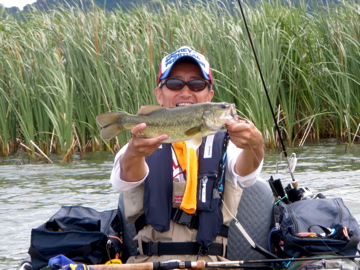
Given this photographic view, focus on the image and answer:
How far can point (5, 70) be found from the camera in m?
10.0

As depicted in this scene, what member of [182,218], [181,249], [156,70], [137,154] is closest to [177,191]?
[182,218]

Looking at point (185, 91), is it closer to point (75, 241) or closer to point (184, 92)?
point (184, 92)

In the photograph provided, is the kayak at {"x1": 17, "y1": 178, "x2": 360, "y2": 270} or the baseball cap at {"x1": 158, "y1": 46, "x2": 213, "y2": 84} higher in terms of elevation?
the baseball cap at {"x1": 158, "y1": 46, "x2": 213, "y2": 84}

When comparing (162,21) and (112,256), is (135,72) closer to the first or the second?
(162,21)

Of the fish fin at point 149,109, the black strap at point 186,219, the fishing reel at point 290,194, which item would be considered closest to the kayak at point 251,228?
the black strap at point 186,219

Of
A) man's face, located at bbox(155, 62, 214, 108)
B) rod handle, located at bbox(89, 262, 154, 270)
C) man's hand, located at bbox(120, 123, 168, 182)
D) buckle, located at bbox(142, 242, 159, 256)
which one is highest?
man's face, located at bbox(155, 62, 214, 108)

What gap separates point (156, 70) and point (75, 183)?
2.10 meters

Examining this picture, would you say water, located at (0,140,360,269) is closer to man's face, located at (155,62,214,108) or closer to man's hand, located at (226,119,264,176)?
man's face, located at (155,62,214,108)

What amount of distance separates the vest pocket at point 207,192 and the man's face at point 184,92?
1.41 ft

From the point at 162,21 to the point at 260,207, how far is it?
6500 millimetres

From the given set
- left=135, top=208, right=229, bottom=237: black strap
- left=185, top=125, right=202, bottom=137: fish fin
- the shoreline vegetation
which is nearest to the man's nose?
left=135, top=208, right=229, bottom=237: black strap

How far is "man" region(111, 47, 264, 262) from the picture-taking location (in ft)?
12.4

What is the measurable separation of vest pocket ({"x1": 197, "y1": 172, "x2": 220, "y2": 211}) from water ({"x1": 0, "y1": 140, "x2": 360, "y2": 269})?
2292 millimetres

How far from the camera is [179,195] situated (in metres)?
3.87
